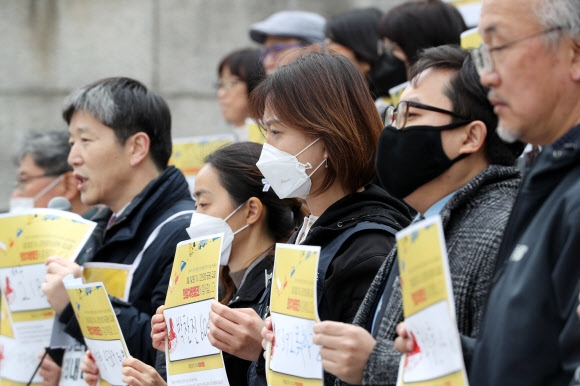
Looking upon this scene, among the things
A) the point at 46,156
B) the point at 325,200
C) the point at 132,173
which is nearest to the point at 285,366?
the point at 325,200

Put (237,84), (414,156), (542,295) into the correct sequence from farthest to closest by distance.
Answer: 1. (237,84)
2. (414,156)
3. (542,295)

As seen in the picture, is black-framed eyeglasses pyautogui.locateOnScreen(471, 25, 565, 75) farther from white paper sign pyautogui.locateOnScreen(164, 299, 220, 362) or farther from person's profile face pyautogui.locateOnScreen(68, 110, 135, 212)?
person's profile face pyautogui.locateOnScreen(68, 110, 135, 212)

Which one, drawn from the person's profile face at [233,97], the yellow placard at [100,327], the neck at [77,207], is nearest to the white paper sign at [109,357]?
the yellow placard at [100,327]

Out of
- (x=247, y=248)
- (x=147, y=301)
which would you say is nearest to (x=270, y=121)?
(x=247, y=248)

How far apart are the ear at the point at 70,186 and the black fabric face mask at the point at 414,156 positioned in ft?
11.8

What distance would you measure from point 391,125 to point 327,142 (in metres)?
0.63

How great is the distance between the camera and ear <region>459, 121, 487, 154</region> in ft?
10.1

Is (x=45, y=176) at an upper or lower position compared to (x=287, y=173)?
lower

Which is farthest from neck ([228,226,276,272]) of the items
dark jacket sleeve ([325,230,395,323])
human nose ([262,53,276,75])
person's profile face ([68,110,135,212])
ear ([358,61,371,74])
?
human nose ([262,53,276,75])

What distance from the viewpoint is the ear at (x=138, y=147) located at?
528 cm

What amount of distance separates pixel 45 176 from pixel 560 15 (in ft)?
14.4

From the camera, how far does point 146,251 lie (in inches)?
190

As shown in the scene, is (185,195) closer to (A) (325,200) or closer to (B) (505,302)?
(A) (325,200)

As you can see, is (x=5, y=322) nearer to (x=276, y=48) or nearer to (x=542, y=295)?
(x=276, y=48)
